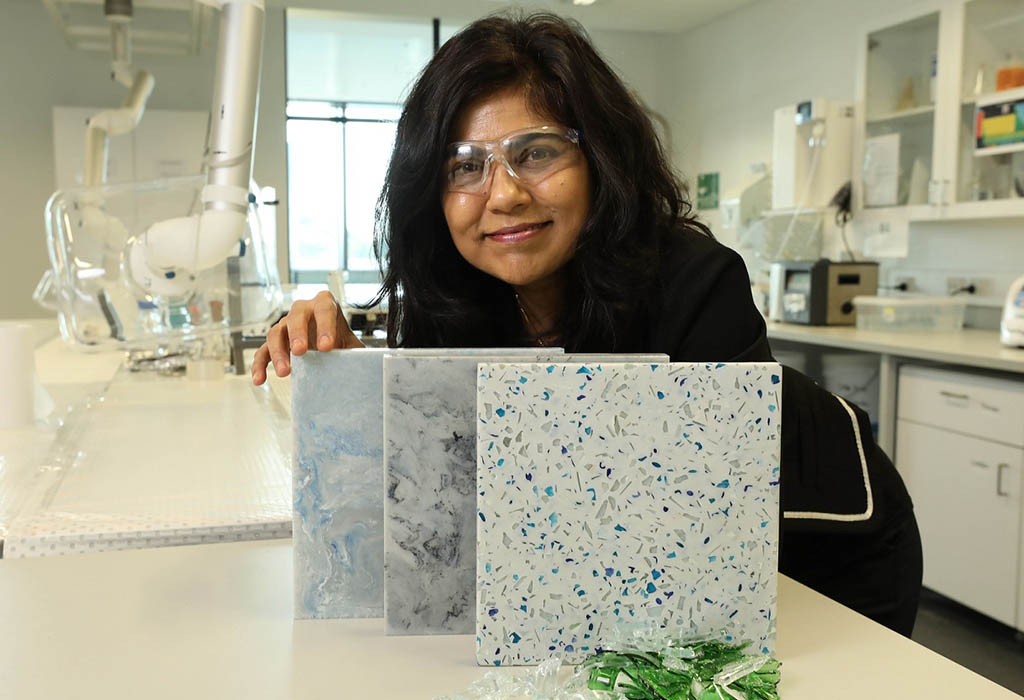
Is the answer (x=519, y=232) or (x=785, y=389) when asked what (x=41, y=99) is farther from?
(x=785, y=389)

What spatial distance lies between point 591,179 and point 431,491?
1.79 feet

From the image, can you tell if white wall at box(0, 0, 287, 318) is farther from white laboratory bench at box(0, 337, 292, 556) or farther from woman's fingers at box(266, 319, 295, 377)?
woman's fingers at box(266, 319, 295, 377)

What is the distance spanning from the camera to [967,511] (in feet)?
8.66

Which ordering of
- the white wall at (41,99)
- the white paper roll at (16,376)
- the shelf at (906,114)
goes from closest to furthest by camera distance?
the white paper roll at (16,376)
the shelf at (906,114)
the white wall at (41,99)

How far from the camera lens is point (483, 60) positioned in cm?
108

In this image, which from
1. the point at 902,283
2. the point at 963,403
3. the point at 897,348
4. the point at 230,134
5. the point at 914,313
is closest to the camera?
the point at 230,134

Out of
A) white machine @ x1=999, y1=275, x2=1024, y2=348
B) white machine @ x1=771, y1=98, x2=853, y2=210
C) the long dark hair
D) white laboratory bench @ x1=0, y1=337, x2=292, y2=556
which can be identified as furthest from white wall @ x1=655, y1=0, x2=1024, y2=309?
white laboratory bench @ x1=0, y1=337, x2=292, y2=556

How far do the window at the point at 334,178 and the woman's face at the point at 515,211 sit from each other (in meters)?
6.18

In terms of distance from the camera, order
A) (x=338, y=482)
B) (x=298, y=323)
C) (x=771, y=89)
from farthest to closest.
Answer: (x=771, y=89)
(x=298, y=323)
(x=338, y=482)

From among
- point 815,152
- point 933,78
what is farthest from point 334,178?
point 933,78

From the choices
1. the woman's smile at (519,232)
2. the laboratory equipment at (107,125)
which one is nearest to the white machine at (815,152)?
the laboratory equipment at (107,125)

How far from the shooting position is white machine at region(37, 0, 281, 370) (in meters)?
1.38

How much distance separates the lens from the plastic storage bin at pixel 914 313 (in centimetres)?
333

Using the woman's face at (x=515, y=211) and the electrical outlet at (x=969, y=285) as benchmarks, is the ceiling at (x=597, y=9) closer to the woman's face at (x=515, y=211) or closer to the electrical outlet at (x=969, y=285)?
the electrical outlet at (x=969, y=285)
